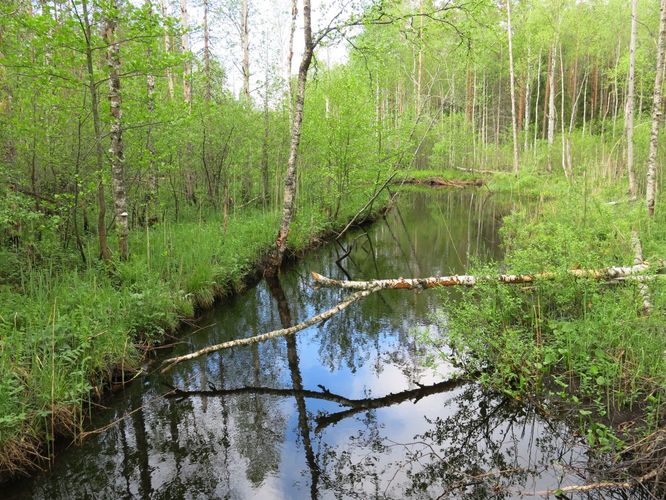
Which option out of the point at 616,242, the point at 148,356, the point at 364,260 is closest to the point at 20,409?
the point at 148,356

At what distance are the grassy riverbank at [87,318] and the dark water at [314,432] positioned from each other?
0.35m

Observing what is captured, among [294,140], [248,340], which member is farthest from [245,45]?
[248,340]

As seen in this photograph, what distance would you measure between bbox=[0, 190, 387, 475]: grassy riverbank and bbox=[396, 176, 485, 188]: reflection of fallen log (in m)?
22.4

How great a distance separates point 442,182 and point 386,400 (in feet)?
89.0

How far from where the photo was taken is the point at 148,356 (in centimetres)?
601

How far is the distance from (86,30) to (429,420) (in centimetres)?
661

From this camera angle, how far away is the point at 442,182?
3050cm

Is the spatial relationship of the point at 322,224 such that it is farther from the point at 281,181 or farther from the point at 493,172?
the point at 493,172

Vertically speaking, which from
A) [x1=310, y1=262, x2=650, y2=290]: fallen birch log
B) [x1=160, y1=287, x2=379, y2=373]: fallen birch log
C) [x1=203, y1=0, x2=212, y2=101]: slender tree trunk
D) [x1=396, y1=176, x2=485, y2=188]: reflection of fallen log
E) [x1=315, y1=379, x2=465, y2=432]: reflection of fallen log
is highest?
[x1=203, y1=0, x2=212, y2=101]: slender tree trunk

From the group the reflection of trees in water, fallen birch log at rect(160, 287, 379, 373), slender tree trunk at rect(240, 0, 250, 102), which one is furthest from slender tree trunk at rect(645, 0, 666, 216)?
slender tree trunk at rect(240, 0, 250, 102)

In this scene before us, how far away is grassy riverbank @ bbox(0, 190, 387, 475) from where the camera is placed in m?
3.97

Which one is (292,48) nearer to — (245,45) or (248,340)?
(245,45)

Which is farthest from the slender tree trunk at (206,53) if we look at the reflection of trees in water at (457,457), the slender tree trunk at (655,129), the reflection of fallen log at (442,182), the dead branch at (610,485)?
the reflection of fallen log at (442,182)

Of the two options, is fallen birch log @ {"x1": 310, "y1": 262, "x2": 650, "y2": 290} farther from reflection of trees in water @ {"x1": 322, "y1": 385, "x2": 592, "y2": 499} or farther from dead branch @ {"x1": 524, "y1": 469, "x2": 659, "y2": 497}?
dead branch @ {"x1": 524, "y1": 469, "x2": 659, "y2": 497}
